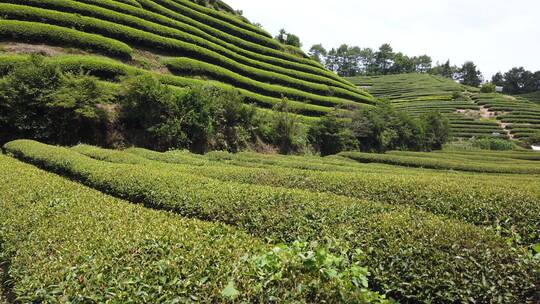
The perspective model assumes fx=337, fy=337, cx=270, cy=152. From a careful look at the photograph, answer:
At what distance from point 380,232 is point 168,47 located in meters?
42.2

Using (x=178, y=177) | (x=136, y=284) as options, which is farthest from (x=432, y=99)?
(x=136, y=284)

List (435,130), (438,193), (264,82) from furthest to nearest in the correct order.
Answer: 1. (435,130)
2. (264,82)
3. (438,193)

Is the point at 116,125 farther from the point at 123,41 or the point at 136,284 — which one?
the point at 136,284

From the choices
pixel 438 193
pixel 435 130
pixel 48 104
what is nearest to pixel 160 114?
pixel 48 104

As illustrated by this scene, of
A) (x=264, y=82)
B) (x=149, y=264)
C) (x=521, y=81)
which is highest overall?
(x=521, y=81)

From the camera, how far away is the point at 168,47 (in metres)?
43.4

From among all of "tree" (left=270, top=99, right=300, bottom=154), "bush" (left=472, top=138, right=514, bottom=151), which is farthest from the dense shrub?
"bush" (left=472, top=138, right=514, bottom=151)

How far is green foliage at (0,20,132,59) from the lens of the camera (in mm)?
32562

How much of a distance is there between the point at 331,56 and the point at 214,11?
11345cm

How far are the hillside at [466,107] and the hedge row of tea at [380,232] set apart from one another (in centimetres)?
6745

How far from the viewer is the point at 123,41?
39.9 m

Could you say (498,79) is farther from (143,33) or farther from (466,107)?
(143,33)

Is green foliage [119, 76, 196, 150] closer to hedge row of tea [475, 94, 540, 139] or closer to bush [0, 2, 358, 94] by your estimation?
bush [0, 2, 358, 94]

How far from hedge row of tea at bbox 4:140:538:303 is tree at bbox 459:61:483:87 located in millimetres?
169843
